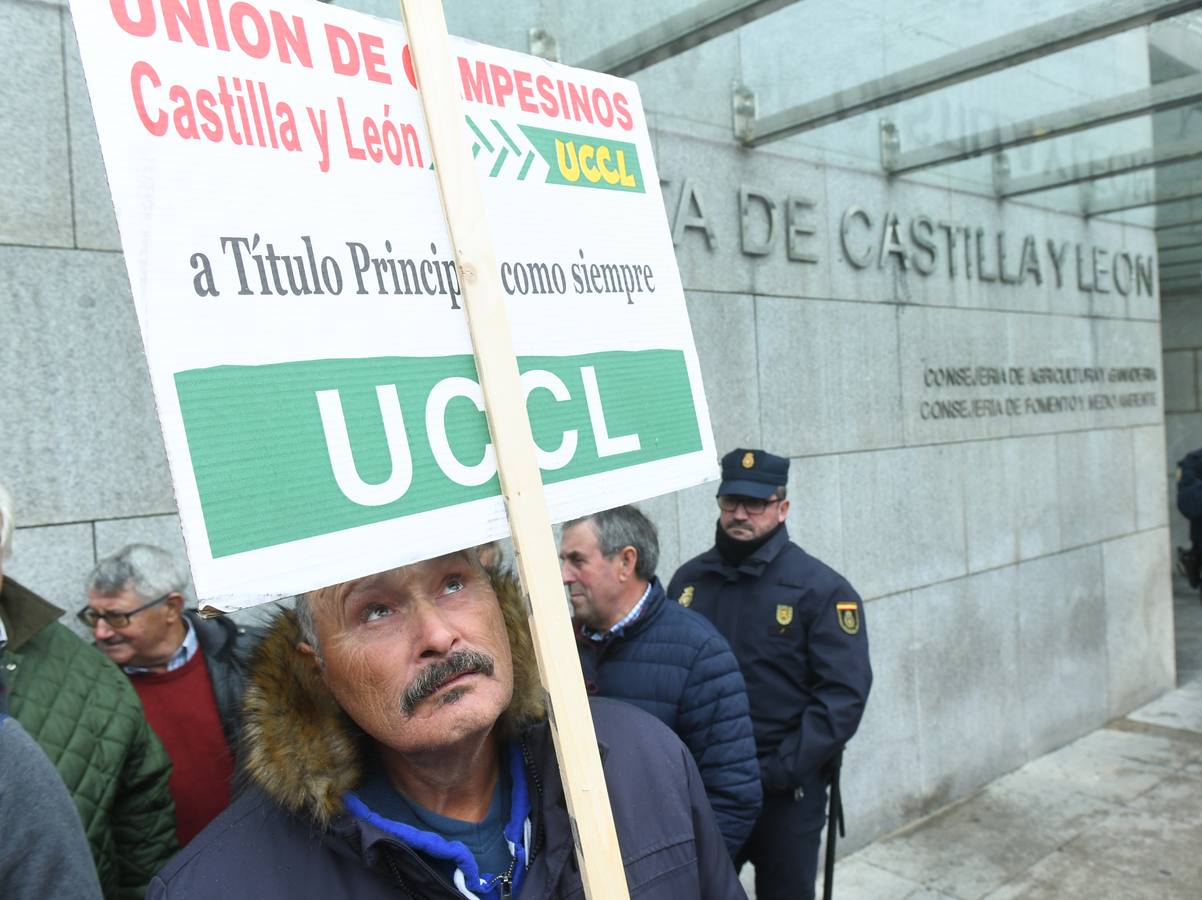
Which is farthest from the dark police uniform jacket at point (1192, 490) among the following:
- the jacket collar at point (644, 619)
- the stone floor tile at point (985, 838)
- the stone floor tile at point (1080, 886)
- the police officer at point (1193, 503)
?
the jacket collar at point (644, 619)

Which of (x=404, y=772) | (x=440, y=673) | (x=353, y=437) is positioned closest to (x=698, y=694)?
(x=404, y=772)

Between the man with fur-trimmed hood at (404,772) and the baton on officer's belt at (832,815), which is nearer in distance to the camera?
the man with fur-trimmed hood at (404,772)

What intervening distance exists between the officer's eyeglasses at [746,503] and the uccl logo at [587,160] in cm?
201

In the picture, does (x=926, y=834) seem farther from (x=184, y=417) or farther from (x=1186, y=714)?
(x=184, y=417)

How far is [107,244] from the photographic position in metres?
3.05

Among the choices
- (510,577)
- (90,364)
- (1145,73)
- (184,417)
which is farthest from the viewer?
(1145,73)

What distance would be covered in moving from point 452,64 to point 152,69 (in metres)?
0.37

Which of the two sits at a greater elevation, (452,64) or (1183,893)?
(452,64)

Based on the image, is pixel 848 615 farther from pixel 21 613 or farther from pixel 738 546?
pixel 21 613

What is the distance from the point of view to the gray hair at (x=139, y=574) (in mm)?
2734

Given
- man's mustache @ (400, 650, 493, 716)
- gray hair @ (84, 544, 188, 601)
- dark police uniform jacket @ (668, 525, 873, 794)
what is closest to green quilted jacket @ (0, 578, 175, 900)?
gray hair @ (84, 544, 188, 601)

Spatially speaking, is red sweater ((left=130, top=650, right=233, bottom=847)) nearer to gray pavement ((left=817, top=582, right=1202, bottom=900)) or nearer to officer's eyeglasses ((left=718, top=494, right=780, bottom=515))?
officer's eyeglasses ((left=718, top=494, right=780, bottom=515))

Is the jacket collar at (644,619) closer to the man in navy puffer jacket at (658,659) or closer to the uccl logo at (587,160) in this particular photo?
the man in navy puffer jacket at (658,659)

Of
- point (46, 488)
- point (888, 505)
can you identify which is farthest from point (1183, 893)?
point (46, 488)
